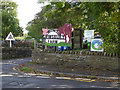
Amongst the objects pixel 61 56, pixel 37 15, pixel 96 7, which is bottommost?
pixel 61 56

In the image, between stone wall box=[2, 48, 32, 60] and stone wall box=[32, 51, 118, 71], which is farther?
stone wall box=[2, 48, 32, 60]

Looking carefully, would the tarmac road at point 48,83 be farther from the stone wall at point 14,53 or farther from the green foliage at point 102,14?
the stone wall at point 14,53

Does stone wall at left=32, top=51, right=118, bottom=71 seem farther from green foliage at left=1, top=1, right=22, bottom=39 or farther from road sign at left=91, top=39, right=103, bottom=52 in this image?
green foliage at left=1, top=1, right=22, bottom=39

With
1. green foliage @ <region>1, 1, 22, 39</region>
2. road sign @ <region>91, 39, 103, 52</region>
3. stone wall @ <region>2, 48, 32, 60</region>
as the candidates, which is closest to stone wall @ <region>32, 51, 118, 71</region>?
road sign @ <region>91, 39, 103, 52</region>

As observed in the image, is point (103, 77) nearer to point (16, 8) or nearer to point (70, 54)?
point (70, 54)

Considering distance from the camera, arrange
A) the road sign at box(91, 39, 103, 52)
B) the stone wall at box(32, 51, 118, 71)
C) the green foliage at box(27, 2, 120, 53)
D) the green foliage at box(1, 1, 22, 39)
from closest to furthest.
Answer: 1. the green foliage at box(27, 2, 120, 53)
2. the stone wall at box(32, 51, 118, 71)
3. the road sign at box(91, 39, 103, 52)
4. the green foliage at box(1, 1, 22, 39)

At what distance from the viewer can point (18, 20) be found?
29.5m

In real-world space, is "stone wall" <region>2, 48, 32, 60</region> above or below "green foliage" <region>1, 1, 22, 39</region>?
below

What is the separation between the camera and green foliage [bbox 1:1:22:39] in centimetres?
2620

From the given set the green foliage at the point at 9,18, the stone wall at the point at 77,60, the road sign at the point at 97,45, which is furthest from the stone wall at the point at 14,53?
the road sign at the point at 97,45

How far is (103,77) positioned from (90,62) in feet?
11.3

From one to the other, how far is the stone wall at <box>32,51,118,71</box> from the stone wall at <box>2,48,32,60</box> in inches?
245

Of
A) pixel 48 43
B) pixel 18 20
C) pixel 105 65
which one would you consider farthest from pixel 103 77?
pixel 18 20

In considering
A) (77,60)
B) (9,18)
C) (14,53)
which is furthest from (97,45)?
(9,18)
